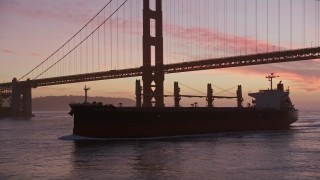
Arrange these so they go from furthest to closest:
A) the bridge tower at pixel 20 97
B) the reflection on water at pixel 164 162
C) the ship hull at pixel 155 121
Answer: the bridge tower at pixel 20 97, the ship hull at pixel 155 121, the reflection on water at pixel 164 162

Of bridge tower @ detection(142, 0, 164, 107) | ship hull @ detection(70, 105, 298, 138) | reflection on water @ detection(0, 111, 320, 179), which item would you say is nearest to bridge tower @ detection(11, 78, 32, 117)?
bridge tower @ detection(142, 0, 164, 107)

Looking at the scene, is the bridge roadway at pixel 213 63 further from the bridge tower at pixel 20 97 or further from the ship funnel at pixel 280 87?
the bridge tower at pixel 20 97

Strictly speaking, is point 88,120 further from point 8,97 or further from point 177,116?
point 8,97

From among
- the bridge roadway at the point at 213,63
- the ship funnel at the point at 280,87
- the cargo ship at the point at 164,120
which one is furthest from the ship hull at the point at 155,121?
the bridge roadway at the point at 213,63

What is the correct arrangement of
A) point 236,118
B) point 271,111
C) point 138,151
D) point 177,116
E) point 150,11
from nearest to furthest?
1. point 138,151
2. point 177,116
3. point 236,118
4. point 271,111
5. point 150,11

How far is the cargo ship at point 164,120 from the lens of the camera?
1407 inches

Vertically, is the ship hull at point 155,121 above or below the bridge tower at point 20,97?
below

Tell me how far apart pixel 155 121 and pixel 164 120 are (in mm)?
1098

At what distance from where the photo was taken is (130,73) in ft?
273

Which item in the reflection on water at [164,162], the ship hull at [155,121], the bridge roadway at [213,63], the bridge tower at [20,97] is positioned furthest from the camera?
the bridge tower at [20,97]

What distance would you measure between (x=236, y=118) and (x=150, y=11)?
949 inches

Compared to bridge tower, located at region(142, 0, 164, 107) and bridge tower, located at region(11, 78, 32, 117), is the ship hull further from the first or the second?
bridge tower, located at region(11, 78, 32, 117)

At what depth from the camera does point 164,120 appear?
126 feet

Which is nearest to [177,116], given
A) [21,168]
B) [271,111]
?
[271,111]
